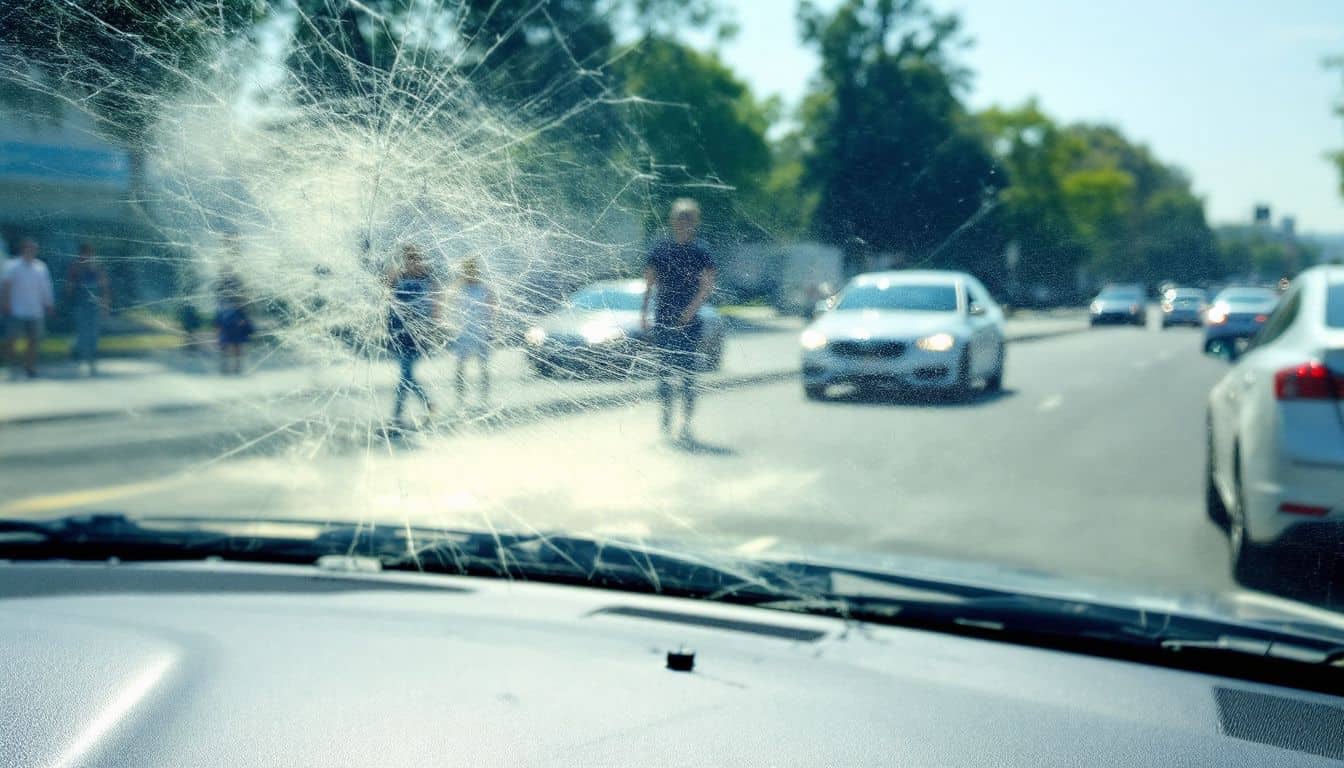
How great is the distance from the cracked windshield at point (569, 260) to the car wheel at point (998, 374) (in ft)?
0.11

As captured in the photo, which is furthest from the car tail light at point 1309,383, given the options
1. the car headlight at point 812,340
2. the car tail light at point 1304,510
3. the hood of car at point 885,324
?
the car headlight at point 812,340

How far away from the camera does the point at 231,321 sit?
9.87 ft

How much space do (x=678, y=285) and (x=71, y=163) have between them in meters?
1.26

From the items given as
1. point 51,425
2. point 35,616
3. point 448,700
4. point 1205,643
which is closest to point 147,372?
point 35,616

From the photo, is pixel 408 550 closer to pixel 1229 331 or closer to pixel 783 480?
pixel 783 480

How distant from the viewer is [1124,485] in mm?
7645

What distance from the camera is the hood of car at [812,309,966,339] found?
3.25 meters

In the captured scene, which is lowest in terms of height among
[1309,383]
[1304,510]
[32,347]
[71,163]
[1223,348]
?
[1304,510]

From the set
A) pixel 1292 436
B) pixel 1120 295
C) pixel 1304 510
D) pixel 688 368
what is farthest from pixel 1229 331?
pixel 688 368

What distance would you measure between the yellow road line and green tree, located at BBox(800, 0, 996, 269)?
12.8 feet

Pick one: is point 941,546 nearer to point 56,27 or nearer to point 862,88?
point 862,88

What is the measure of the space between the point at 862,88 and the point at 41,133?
1.96 metres

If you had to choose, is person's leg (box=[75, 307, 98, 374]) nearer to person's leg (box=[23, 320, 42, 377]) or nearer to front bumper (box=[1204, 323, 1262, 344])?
person's leg (box=[23, 320, 42, 377])

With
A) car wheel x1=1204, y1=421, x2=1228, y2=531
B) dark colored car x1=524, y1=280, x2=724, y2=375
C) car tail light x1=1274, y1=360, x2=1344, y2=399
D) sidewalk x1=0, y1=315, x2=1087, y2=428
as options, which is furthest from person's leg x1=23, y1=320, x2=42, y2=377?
car wheel x1=1204, y1=421, x2=1228, y2=531
